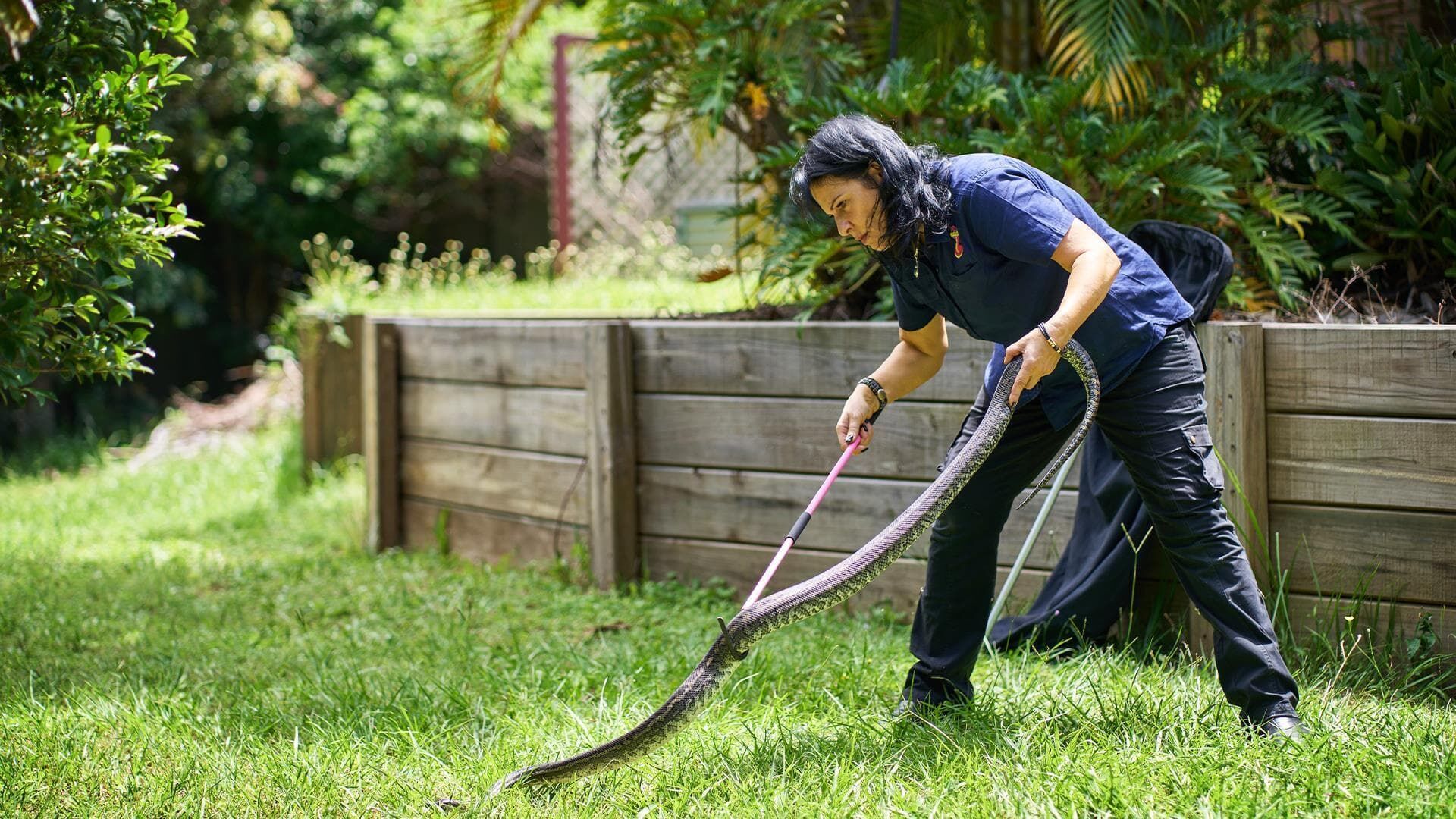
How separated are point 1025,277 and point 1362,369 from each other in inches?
41.8

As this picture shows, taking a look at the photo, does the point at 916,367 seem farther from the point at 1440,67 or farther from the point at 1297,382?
the point at 1440,67

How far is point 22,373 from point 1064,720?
2755 mm

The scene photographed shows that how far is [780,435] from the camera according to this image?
437 centimetres

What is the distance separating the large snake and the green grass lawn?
131 mm

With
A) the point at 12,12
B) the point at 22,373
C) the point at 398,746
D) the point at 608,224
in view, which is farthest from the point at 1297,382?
the point at 608,224

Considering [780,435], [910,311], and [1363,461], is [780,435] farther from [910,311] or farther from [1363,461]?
[1363,461]

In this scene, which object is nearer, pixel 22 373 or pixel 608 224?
pixel 22 373

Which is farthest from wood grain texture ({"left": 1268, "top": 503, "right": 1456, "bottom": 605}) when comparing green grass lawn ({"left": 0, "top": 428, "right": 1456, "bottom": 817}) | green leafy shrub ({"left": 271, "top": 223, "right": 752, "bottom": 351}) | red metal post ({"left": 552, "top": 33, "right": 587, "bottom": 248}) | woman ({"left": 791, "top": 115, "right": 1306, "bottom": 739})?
red metal post ({"left": 552, "top": 33, "right": 587, "bottom": 248})

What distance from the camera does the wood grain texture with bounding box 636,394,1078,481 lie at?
13.2 ft

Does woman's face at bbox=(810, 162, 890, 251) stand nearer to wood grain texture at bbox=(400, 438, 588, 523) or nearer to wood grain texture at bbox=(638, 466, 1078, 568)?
wood grain texture at bbox=(638, 466, 1078, 568)

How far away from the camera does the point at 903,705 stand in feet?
10.1

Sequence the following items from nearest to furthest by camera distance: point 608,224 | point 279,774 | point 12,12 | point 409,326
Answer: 1. point 12,12
2. point 279,774
3. point 409,326
4. point 608,224

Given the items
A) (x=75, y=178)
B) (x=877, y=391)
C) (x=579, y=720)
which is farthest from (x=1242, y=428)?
(x=75, y=178)

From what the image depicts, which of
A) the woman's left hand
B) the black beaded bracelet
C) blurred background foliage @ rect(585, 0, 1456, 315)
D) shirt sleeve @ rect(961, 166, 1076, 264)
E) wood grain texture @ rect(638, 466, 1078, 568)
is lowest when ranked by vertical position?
wood grain texture @ rect(638, 466, 1078, 568)
